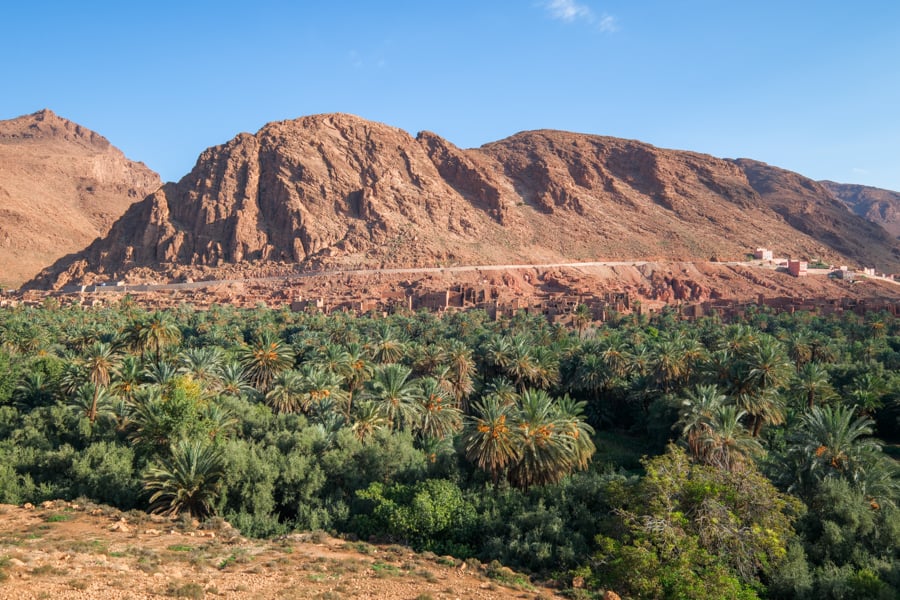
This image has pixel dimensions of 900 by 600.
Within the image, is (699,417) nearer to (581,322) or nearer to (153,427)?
(153,427)

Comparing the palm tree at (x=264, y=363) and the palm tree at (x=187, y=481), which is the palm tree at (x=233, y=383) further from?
the palm tree at (x=187, y=481)

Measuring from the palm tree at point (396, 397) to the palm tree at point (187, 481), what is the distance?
7220 mm

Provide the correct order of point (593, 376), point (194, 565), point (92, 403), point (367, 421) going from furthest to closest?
point (593, 376)
point (92, 403)
point (367, 421)
point (194, 565)

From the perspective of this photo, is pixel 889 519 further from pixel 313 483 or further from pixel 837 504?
pixel 313 483

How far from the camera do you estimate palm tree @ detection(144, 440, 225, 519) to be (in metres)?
18.4

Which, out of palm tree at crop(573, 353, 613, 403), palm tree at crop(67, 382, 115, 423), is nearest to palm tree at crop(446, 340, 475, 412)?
palm tree at crop(573, 353, 613, 403)

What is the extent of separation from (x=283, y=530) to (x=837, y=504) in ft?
52.7

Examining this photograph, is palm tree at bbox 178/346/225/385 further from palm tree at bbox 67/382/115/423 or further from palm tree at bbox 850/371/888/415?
palm tree at bbox 850/371/888/415

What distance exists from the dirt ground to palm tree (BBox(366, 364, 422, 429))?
7645 mm

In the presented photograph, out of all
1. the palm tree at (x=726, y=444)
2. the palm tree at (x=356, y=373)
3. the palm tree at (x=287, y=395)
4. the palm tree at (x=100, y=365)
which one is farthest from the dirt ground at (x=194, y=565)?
the palm tree at (x=356, y=373)

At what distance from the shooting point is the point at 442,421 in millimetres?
26000

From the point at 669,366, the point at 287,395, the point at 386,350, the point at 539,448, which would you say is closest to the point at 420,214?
the point at 386,350

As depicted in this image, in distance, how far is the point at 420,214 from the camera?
115 m

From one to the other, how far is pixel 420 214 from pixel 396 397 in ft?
304
